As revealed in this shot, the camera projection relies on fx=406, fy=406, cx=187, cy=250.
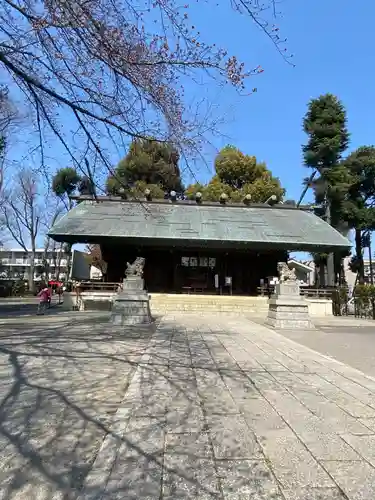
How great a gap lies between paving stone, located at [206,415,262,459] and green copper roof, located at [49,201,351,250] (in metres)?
16.5

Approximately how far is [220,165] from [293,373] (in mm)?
30918

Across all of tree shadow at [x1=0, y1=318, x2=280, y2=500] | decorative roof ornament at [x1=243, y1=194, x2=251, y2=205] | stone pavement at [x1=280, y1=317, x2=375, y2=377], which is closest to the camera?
tree shadow at [x1=0, y1=318, x2=280, y2=500]

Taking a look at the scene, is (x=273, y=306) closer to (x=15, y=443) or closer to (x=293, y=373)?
(x=293, y=373)

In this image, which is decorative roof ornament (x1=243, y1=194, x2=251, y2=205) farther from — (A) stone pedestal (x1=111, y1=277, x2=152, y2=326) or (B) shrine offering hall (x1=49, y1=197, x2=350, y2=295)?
(A) stone pedestal (x1=111, y1=277, x2=152, y2=326)

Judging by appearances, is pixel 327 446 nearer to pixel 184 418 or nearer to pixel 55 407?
pixel 184 418

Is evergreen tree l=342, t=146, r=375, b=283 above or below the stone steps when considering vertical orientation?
above

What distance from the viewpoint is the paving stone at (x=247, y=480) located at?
245 centimetres

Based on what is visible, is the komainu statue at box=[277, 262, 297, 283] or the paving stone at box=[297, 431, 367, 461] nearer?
the paving stone at box=[297, 431, 367, 461]

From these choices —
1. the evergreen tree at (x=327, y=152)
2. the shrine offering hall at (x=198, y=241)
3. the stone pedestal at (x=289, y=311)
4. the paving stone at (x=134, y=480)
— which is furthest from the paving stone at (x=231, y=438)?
the evergreen tree at (x=327, y=152)

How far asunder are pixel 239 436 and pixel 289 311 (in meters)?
10.7

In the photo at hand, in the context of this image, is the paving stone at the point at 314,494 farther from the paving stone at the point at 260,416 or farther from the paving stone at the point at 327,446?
the paving stone at the point at 260,416

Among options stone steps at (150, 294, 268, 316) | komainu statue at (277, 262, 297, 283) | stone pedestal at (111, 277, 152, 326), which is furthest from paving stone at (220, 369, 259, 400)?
stone steps at (150, 294, 268, 316)

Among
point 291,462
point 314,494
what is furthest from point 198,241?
point 314,494

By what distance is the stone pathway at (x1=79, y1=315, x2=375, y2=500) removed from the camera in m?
2.56
